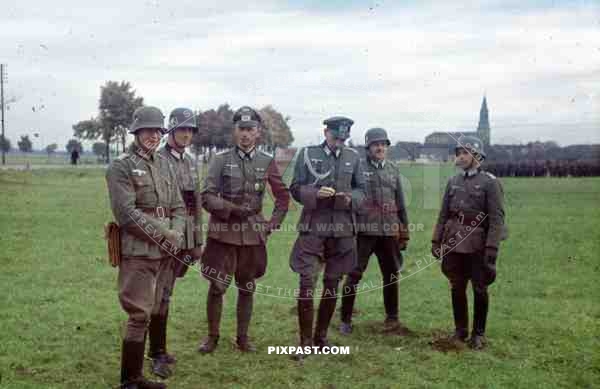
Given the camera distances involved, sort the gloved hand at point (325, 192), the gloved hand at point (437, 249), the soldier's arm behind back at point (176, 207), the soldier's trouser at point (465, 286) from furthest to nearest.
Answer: the gloved hand at point (437, 249)
the soldier's trouser at point (465, 286)
the gloved hand at point (325, 192)
the soldier's arm behind back at point (176, 207)

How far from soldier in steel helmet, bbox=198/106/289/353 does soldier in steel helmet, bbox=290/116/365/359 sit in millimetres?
320

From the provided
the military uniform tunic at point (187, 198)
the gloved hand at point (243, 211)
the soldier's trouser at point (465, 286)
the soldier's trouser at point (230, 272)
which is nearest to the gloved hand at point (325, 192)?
the gloved hand at point (243, 211)

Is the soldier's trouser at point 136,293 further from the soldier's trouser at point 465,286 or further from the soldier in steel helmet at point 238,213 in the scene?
the soldier's trouser at point 465,286

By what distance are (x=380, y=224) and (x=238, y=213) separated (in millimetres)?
1843

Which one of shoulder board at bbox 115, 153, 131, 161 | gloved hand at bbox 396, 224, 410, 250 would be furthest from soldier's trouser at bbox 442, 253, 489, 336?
shoulder board at bbox 115, 153, 131, 161

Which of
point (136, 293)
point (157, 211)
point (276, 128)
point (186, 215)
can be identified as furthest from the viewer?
point (276, 128)

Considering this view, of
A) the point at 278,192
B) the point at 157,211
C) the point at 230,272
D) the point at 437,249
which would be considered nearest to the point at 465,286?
the point at 437,249

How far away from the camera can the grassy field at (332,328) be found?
5.52 meters

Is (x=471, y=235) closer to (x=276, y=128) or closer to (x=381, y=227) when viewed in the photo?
(x=381, y=227)

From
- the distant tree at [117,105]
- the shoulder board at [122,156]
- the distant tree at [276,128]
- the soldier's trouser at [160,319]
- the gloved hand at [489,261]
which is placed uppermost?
the distant tree at [117,105]

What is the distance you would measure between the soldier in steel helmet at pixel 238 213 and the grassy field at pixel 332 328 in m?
0.69

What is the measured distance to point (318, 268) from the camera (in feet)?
20.5

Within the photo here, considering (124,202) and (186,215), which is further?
(186,215)

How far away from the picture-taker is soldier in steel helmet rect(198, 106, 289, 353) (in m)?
6.09
